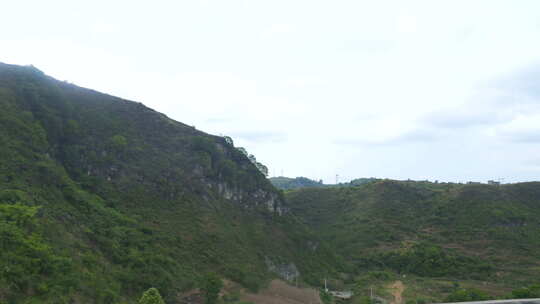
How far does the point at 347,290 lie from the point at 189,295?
1008 inches

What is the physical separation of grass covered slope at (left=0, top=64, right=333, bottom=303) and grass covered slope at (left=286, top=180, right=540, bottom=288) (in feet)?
42.9

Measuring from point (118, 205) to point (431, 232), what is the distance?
5838cm

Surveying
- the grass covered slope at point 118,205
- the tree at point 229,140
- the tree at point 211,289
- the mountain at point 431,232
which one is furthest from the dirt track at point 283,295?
the tree at point 229,140

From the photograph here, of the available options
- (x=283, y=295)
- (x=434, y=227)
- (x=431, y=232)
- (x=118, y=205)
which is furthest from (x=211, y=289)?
(x=434, y=227)

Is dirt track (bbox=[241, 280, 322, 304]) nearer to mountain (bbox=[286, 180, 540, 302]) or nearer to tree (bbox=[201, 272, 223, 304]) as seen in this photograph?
tree (bbox=[201, 272, 223, 304])

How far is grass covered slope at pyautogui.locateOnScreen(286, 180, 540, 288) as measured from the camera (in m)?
58.6

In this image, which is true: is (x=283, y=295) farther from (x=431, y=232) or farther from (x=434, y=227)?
(x=434, y=227)

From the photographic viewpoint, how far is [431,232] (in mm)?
70562

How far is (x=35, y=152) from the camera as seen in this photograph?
3909 cm

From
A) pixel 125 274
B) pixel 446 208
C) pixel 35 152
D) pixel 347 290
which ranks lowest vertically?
pixel 347 290

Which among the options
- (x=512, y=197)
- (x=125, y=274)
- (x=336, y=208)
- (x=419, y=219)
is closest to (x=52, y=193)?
(x=125, y=274)

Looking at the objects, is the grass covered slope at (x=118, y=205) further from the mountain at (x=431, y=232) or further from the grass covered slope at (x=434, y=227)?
the grass covered slope at (x=434, y=227)

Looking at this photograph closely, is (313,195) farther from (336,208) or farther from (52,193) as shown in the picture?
(52,193)

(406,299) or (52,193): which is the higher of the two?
(52,193)
